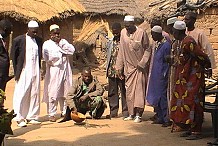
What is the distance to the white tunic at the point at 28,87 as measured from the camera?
924 cm

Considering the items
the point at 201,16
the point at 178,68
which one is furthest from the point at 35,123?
the point at 201,16

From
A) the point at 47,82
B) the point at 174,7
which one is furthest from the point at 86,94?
the point at 174,7

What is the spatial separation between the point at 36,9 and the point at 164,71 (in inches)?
373

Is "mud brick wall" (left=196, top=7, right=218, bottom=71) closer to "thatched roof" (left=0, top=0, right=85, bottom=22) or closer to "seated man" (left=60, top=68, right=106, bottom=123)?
"thatched roof" (left=0, top=0, right=85, bottom=22)

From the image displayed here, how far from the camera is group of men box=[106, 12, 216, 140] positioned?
777 cm

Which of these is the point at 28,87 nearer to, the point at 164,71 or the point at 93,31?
the point at 164,71

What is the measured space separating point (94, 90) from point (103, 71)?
1103 cm

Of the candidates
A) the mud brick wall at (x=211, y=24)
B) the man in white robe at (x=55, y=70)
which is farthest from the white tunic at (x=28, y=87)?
the mud brick wall at (x=211, y=24)

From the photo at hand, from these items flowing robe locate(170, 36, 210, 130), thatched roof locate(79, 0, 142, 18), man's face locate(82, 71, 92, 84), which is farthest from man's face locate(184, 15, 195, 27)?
thatched roof locate(79, 0, 142, 18)

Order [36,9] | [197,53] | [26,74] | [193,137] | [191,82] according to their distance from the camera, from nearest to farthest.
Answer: [197,53], [191,82], [193,137], [26,74], [36,9]

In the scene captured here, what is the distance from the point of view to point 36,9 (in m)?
17.7

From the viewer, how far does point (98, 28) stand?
22875 mm

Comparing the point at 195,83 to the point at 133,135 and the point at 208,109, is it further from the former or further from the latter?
the point at 133,135

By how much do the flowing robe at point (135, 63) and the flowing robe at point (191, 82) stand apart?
5.58 feet
